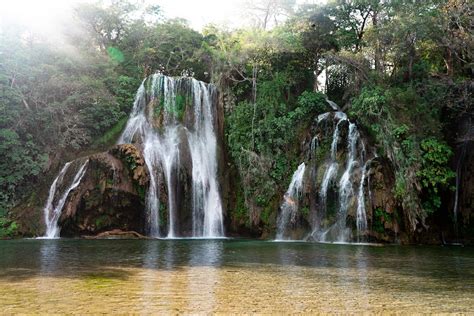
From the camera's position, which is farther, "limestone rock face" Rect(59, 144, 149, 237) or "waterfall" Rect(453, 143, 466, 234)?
"limestone rock face" Rect(59, 144, 149, 237)

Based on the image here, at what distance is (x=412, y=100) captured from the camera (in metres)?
17.1

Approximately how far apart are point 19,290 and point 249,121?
15.2 m

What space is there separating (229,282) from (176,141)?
45.2 ft

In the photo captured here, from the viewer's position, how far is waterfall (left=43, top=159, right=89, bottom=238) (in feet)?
57.6

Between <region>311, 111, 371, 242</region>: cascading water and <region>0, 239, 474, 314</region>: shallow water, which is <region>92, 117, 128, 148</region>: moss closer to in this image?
<region>0, 239, 474, 314</region>: shallow water

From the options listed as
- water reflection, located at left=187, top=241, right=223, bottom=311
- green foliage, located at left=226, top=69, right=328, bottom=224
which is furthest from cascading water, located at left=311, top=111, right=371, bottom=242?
water reflection, located at left=187, top=241, right=223, bottom=311

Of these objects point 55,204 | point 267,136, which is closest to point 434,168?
point 267,136

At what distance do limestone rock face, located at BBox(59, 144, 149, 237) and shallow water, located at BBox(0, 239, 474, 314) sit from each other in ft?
19.8

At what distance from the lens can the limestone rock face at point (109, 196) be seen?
17.6 m

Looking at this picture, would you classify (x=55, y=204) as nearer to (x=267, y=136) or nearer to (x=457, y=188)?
(x=267, y=136)

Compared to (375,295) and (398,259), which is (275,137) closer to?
Result: (398,259)

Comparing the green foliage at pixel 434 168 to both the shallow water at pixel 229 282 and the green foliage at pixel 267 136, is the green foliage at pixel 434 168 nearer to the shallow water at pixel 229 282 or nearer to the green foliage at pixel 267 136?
the shallow water at pixel 229 282

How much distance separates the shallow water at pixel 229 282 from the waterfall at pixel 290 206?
6132 mm

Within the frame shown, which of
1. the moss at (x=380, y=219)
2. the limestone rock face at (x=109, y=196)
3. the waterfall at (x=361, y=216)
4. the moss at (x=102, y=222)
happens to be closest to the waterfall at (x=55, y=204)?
the limestone rock face at (x=109, y=196)
